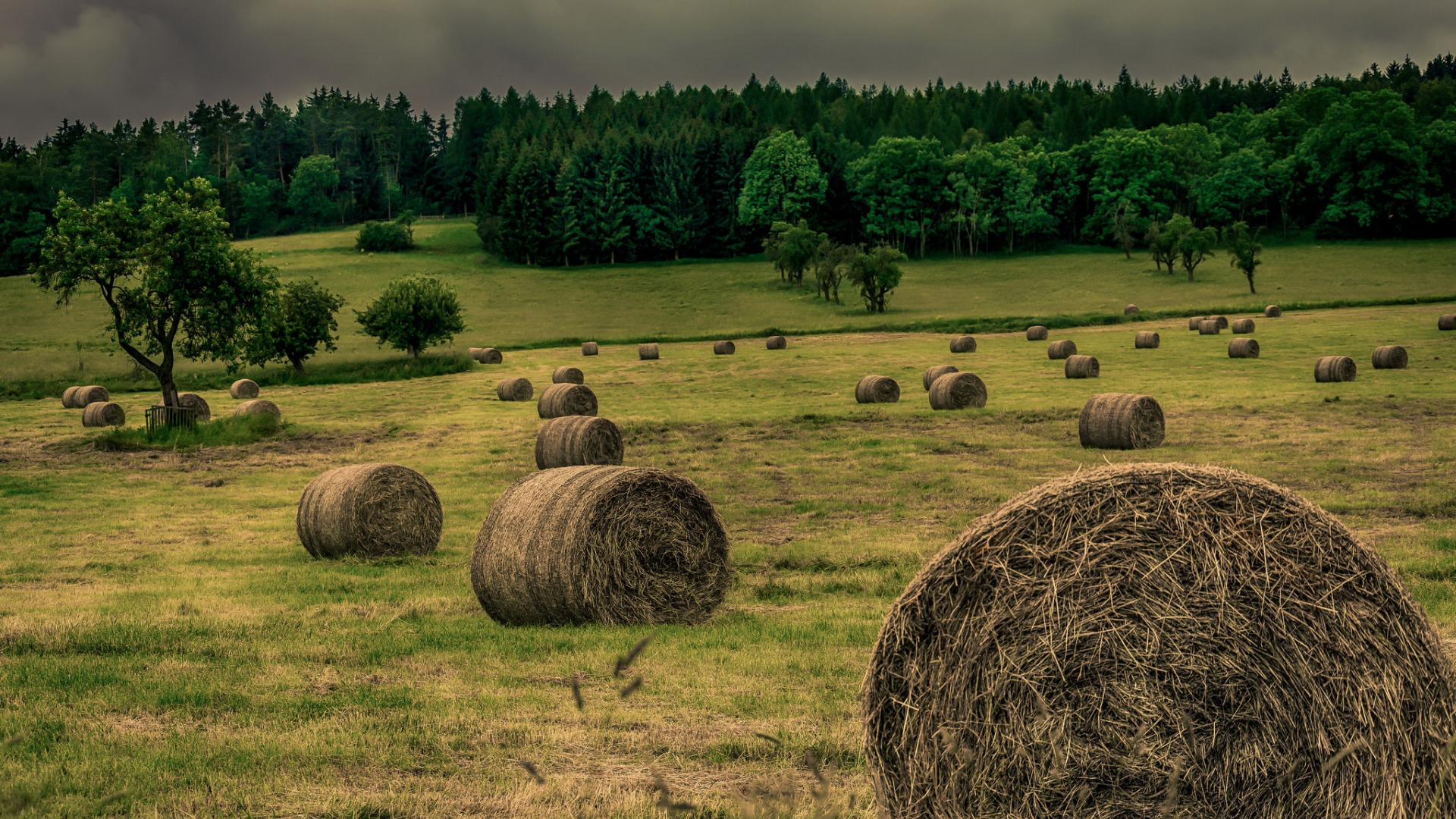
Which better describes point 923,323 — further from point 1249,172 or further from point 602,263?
point 1249,172

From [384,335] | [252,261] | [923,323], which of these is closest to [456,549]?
[252,261]

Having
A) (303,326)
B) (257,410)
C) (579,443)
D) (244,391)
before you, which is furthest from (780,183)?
(579,443)

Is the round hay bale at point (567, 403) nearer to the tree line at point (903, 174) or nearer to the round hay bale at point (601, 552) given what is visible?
the round hay bale at point (601, 552)

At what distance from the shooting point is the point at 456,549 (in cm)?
1773

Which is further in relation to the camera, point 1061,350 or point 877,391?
point 1061,350

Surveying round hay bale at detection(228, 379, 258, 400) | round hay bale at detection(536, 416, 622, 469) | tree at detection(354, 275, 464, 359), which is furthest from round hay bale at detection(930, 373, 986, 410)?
tree at detection(354, 275, 464, 359)

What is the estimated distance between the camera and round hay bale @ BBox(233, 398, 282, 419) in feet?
117

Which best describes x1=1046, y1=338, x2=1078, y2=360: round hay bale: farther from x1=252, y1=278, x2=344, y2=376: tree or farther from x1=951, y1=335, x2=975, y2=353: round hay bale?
x1=252, y1=278, x2=344, y2=376: tree

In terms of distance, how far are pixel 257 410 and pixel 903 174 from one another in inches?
4073

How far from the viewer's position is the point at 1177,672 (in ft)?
19.3

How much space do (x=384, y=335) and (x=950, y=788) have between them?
59.5 metres

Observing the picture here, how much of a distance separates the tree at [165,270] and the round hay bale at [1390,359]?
126 ft

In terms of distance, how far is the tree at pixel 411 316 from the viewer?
202 feet

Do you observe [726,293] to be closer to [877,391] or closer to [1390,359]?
[877,391]
